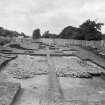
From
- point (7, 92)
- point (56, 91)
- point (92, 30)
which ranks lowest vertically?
point (56, 91)

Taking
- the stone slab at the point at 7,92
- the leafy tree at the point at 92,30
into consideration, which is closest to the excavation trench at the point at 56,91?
the stone slab at the point at 7,92

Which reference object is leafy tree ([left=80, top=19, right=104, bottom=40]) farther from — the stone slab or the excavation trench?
the stone slab

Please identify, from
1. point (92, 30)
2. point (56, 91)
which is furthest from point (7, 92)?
point (92, 30)

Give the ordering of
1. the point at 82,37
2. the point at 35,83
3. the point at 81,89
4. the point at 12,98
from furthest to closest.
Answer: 1. the point at 82,37
2. the point at 35,83
3. the point at 81,89
4. the point at 12,98

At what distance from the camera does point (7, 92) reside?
4.39 m

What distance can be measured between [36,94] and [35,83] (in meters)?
1.24

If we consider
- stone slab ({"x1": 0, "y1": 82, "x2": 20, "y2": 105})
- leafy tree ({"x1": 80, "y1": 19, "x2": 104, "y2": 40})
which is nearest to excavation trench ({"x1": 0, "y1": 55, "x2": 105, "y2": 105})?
stone slab ({"x1": 0, "y1": 82, "x2": 20, "y2": 105})

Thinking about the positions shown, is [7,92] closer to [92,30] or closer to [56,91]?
[56,91]

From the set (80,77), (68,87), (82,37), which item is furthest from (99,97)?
(82,37)

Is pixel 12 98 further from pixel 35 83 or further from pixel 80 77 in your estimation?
pixel 80 77

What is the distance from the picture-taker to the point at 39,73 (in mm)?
7566

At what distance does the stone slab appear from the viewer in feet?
12.6

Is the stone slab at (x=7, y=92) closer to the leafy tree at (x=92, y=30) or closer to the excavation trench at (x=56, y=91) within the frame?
the excavation trench at (x=56, y=91)

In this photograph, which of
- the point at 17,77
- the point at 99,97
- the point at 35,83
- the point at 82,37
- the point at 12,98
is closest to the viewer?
the point at 12,98
